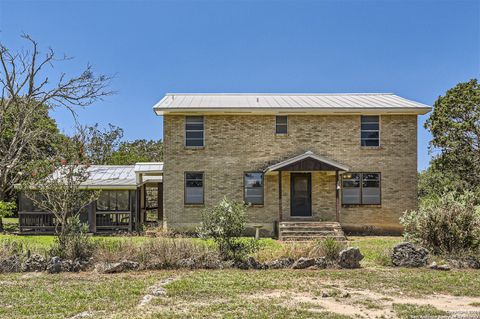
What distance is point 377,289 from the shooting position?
29.7 feet

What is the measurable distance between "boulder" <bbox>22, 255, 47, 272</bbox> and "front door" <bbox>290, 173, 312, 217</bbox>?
12.2 metres

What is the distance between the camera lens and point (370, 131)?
825 inches

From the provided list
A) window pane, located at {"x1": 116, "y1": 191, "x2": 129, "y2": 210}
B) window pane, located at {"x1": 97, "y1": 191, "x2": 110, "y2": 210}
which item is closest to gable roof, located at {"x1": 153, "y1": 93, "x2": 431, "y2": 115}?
window pane, located at {"x1": 116, "y1": 191, "x2": 129, "y2": 210}

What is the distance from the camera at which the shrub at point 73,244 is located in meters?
11.7

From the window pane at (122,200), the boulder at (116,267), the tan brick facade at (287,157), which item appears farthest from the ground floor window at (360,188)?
the boulder at (116,267)

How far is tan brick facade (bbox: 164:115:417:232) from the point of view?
20500 millimetres

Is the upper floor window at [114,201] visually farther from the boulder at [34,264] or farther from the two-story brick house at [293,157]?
the boulder at [34,264]

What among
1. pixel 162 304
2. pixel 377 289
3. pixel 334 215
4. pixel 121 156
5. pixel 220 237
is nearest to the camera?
pixel 162 304

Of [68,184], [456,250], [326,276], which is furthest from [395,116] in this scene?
[68,184]

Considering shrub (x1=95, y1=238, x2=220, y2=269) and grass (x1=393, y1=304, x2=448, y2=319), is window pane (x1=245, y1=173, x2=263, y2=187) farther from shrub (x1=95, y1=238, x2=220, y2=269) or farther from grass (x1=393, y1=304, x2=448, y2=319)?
grass (x1=393, y1=304, x2=448, y2=319)

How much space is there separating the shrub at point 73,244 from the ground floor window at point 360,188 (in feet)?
42.7

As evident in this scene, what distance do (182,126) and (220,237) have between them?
968 cm

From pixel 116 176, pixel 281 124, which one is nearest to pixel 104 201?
pixel 116 176

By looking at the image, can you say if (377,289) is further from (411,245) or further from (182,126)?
(182,126)
